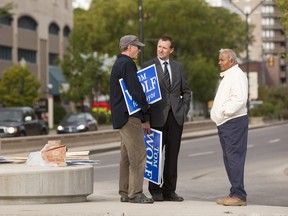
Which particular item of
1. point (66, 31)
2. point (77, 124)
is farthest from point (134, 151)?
point (66, 31)

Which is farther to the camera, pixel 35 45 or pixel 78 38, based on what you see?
pixel 35 45

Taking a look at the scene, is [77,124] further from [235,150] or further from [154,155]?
[235,150]

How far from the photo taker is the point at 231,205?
37.5 ft

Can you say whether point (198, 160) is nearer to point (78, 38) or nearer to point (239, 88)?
point (239, 88)

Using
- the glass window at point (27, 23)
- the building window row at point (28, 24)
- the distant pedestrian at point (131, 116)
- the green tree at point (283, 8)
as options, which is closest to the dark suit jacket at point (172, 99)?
the distant pedestrian at point (131, 116)

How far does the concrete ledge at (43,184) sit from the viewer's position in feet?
37.3

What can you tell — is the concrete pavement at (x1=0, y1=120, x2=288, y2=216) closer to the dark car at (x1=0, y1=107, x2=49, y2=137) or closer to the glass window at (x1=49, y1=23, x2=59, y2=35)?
the dark car at (x1=0, y1=107, x2=49, y2=137)

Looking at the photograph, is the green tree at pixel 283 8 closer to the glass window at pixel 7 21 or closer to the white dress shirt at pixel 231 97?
the white dress shirt at pixel 231 97

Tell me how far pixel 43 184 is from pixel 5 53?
76574 mm

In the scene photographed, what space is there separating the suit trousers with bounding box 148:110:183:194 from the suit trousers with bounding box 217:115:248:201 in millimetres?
824

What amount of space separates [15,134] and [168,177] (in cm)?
2633

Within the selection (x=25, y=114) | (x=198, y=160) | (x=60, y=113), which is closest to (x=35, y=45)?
(x=60, y=113)

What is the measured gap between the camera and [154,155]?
478 inches

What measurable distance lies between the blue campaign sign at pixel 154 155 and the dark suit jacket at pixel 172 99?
15 cm
